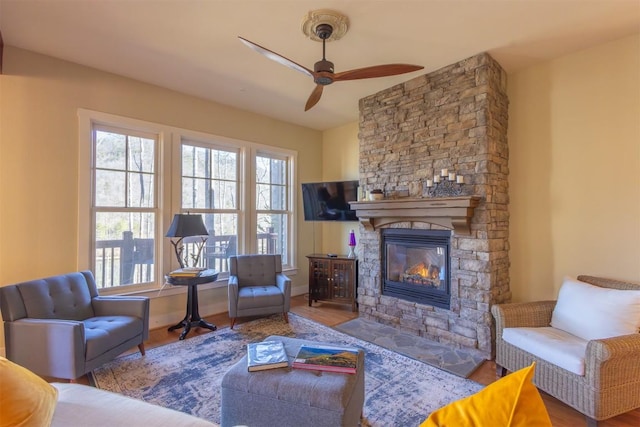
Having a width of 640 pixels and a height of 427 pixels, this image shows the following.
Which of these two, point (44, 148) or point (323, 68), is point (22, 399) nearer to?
point (323, 68)

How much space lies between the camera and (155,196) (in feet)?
12.5

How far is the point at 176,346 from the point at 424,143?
353 cm

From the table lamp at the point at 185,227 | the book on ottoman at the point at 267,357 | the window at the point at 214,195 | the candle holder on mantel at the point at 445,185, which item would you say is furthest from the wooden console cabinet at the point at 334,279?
the book on ottoman at the point at 267,357

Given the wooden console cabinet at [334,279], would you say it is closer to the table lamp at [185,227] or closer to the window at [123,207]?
the table lamp at [185,227]

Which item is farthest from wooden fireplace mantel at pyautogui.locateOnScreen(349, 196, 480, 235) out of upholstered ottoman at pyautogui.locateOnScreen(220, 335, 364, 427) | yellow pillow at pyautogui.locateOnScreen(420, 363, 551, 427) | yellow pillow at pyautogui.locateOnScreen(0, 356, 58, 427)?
yellow pillow at pyautogui.locateOnScreen(0, 356, 58, 427)

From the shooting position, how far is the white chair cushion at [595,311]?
2102 millimetres

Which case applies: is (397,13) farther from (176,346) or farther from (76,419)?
(176,346)

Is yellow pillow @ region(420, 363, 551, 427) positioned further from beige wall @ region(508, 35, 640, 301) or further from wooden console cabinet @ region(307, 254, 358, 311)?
wooden console cabinet @ region(307, 254, 358, 311)

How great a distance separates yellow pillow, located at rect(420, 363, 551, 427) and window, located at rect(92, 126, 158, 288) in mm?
3863

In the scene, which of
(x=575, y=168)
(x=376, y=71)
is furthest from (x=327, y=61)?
(x=575, y=168)

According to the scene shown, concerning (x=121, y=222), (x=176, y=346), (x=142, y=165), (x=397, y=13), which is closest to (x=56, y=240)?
(x=121, y=222)

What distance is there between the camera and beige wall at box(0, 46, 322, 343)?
286 cm

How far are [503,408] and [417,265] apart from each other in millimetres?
3053

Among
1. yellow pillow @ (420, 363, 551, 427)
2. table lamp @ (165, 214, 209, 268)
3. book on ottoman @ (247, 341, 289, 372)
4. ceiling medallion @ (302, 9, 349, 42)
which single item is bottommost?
book on ottoman @ (247, 341, 289, 372)
